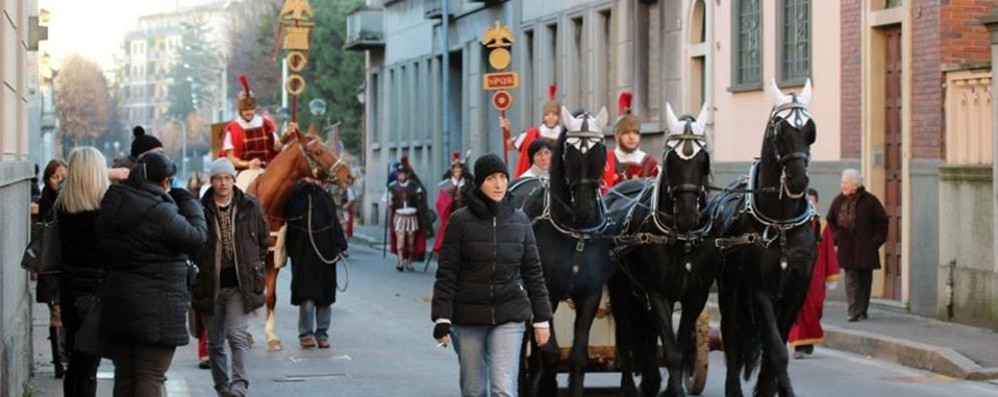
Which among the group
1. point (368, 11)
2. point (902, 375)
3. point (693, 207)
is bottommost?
point (902, 375)

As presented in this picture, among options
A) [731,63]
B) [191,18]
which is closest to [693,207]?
[731,63]

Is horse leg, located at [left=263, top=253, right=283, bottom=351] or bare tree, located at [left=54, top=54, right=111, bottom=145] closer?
horse leg, located at [left=263, top=253, right=283, bottom=351]

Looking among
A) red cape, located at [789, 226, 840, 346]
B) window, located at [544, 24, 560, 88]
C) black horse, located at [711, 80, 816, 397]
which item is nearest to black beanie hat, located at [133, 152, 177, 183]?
black horse, located at [711, 80, 816, 397]

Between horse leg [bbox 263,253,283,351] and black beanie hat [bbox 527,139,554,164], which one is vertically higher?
black beanie hat [bbox 527,139,554,164]

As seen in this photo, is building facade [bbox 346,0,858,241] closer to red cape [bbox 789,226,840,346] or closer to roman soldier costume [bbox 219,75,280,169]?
red cape [bbox 789,226,840,346]

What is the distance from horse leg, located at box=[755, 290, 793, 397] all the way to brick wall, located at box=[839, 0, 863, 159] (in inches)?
433

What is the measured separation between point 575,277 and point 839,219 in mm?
9505

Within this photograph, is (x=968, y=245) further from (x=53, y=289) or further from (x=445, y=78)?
(x=445, y=78)

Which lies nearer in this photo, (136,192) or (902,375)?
(136,192)

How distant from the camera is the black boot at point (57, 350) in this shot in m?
16.9

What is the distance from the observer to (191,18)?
182750 mm

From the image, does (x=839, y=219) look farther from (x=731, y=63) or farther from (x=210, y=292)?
(x=210, y=292)

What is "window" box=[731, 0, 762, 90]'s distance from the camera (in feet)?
92.9

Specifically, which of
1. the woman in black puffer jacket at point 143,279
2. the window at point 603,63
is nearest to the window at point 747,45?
the window at point 603,63
